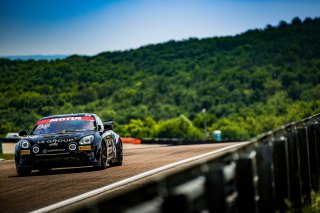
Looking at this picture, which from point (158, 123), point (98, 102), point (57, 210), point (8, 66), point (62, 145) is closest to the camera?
point (57, 210)

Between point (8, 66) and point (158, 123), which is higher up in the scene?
point (8, 66)

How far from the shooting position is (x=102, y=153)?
1473 centimetres

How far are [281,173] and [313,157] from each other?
2316 millimetres

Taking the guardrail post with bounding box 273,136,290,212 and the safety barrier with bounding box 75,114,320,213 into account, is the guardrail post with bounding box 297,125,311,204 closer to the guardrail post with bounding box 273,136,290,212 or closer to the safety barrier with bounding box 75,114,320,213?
the safety barrier with bounding box 75,114,320,213

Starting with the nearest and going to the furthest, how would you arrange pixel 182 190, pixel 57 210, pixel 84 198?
pixel 182 190 → pixel 57 210 → pixel 84 198

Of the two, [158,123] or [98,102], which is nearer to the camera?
[98,102]

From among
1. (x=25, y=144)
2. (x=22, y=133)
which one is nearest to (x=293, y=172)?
(x=25, y=144)

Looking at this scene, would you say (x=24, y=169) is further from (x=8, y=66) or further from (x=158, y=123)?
(x=158, y=123)

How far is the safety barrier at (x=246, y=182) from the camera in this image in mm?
3398

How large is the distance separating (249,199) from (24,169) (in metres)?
10.4

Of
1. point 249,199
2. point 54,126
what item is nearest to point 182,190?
point 249,199

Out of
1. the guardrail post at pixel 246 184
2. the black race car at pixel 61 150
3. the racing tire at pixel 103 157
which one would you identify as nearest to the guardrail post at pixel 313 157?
the guardrail post at pixel 246 184

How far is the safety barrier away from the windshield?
7469 millimetres

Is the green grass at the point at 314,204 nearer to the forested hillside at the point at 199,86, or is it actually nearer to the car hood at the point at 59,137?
the car hood at the point at 59,137
